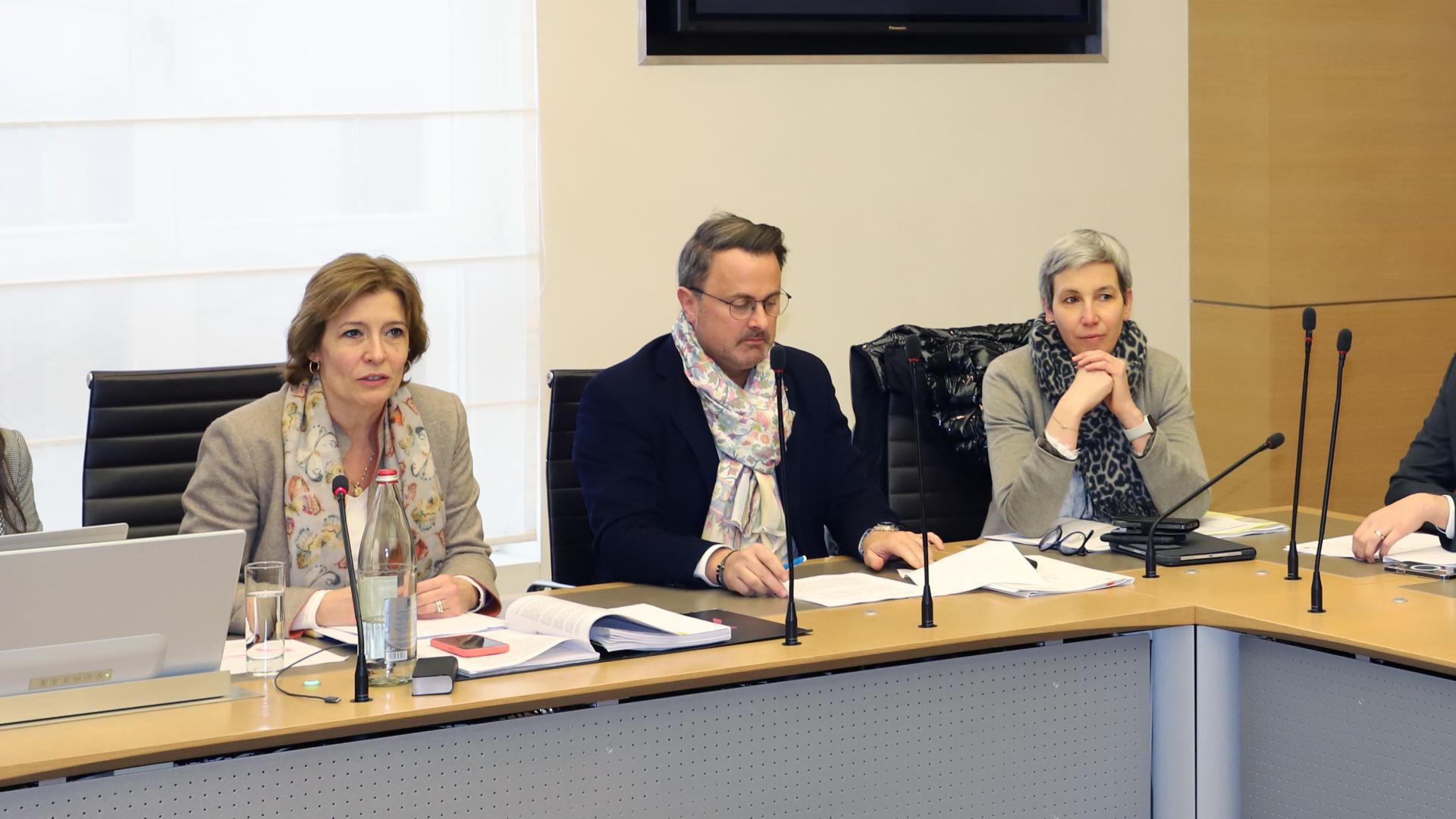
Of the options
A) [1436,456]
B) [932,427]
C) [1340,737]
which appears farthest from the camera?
[932,427]

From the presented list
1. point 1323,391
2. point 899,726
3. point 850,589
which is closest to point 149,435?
point 850,589

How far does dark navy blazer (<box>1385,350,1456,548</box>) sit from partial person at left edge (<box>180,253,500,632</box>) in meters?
1.77

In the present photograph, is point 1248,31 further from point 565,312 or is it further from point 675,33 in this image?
point 565,312

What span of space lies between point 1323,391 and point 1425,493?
190 cm

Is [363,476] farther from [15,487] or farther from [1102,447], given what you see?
[1102,447]

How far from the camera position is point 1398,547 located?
2.78m

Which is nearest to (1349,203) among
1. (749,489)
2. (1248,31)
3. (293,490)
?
(1248,31)

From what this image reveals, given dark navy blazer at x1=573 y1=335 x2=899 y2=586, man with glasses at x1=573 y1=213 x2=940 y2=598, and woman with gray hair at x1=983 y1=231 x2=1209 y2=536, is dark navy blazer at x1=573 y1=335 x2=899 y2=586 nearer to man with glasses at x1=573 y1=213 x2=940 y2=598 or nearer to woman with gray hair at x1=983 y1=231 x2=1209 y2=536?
man with glasses at x1=573 y1=213 x2=940 y2=598

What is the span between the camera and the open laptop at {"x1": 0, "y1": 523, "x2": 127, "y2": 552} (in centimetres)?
185

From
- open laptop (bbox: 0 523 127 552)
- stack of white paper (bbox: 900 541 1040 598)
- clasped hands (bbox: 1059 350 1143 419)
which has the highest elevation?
clasped hands (bbox: 1059 350 1143 419)

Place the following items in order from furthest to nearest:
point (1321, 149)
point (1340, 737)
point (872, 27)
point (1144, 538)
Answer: point (1321, 149) → point (872, 27) → point (1144, 538) → point (1340, 737)

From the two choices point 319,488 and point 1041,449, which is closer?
point 319,488

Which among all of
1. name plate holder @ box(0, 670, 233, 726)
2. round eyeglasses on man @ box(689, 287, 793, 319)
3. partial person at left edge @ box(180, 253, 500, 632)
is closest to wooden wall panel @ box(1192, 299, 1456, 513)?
round eyeglasses on man @ box(689, 287, 793, 319)

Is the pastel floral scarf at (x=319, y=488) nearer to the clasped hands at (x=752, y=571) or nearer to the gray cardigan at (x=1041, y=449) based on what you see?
the clasped hands at (x=752, y=571)
